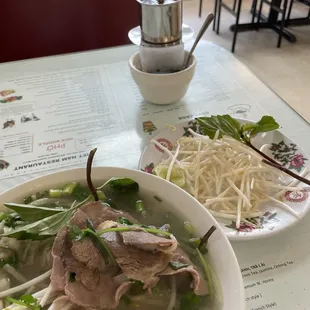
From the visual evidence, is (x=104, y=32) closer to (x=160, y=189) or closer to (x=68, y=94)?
(x=68, y=94)

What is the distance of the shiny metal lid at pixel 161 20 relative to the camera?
972mm

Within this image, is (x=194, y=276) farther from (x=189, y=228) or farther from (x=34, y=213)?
(x=34, y=213)

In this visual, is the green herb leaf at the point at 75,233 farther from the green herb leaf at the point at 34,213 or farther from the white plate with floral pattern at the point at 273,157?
the white plate with floral pattern at the point at 273,157

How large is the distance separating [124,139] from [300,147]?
0.44 meters

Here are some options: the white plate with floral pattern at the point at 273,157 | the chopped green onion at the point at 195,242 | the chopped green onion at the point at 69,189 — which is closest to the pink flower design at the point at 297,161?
the white plate with floral pattern at the point at 273,157

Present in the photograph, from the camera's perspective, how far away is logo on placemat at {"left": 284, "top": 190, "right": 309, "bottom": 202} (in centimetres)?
75

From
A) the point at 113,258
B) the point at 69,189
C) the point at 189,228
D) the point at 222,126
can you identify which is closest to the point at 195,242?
the point at 189,228

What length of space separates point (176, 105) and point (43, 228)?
2.17 feet

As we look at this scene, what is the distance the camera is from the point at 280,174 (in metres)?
0.82

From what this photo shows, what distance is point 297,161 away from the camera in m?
0.86

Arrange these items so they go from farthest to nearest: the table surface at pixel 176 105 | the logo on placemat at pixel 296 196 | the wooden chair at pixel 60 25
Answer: the wooden chair at pixel 60 25 → the table surface at pixel 176 105 → the logo on placemat at pixel 296 196

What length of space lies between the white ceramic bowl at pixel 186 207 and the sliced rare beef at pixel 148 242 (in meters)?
0.07

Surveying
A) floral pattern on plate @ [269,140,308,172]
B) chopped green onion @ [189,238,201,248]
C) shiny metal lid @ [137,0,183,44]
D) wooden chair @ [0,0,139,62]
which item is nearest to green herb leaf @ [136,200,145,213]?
chopped green onion @ [189,238,201,248]

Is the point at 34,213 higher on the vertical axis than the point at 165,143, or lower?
higher
